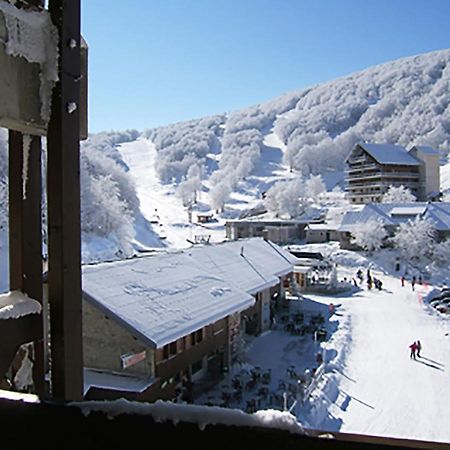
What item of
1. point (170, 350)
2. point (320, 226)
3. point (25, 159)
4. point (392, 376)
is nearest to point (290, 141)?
point (320, 226)

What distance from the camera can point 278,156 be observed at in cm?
14400

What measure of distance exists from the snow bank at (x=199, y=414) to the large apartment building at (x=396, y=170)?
6369 cm

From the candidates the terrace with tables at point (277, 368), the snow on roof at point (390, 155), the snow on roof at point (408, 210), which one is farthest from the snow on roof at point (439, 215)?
the terrace with tables at point (277, 368)

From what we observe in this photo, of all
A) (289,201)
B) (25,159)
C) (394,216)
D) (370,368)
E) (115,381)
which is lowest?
(370,368)

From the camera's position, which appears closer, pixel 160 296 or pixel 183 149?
pixel 160 296

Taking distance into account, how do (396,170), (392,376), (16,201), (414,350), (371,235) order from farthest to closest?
1. (396,170)
2. (371,235)
3. (414,350)
4. (392,376)
5. (16,201)

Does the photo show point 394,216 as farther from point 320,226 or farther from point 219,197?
point 219,197

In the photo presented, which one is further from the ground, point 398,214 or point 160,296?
point 398,214

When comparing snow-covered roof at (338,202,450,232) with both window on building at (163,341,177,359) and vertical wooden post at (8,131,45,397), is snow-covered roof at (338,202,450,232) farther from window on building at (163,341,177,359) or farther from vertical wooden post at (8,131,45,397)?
vertical wooden post at (8,131,45,397)

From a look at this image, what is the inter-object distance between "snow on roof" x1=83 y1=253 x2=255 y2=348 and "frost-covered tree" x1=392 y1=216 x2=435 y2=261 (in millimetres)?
26950

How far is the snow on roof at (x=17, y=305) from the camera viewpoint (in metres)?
2.26

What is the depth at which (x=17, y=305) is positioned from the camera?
7.62ft

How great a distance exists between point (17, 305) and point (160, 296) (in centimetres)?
1338

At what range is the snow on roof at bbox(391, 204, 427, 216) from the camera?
150 feet
